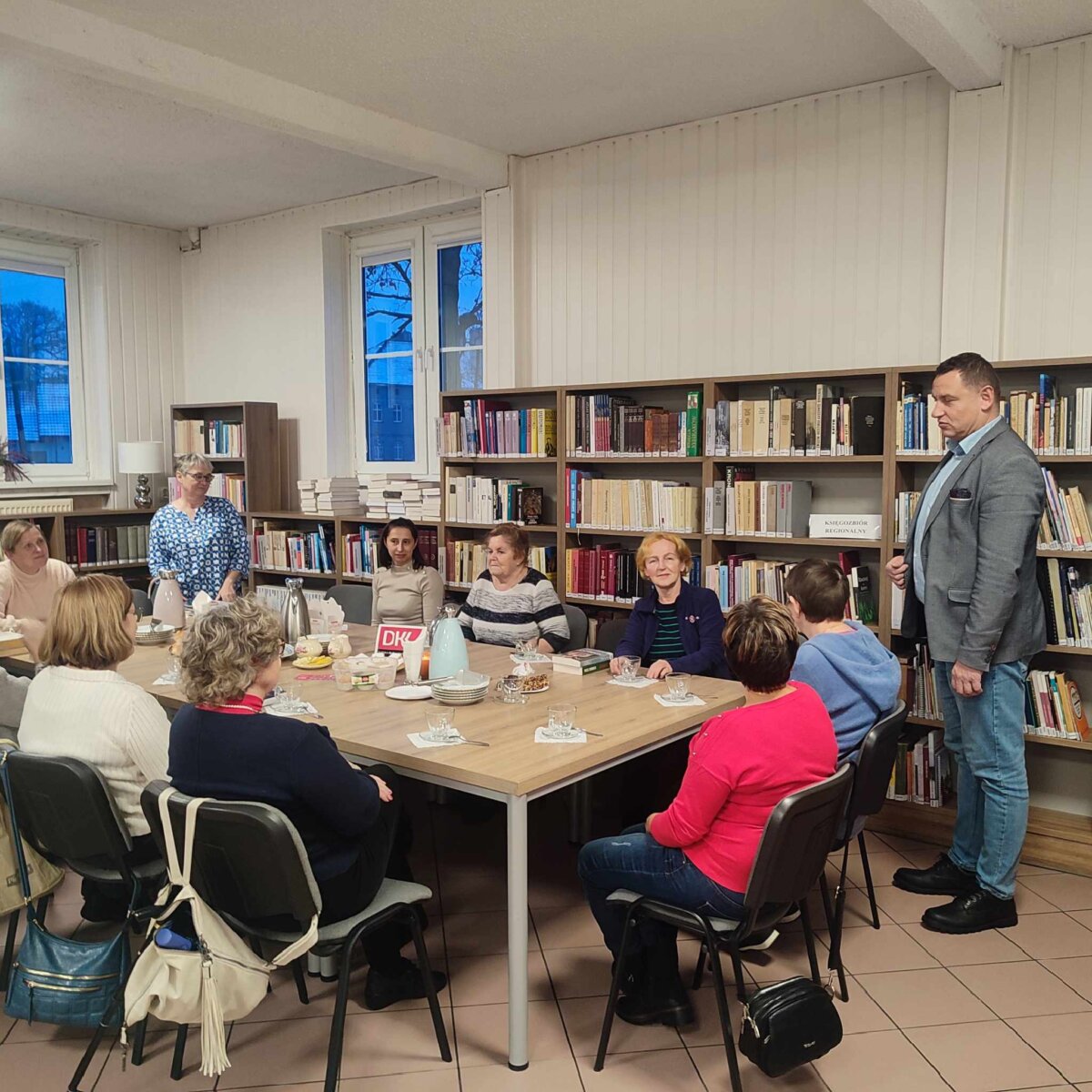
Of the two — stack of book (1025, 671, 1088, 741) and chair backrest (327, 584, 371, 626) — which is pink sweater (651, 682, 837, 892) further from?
chair backrest (327, 584, 371, 626)

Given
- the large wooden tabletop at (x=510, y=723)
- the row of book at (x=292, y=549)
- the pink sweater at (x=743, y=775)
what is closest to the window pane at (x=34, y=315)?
the row of book at (x=292, y=549)

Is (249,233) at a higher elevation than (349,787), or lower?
higher

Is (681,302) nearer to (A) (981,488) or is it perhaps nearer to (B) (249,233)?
(A) (981,488)

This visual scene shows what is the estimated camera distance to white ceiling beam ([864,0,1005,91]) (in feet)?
10.9

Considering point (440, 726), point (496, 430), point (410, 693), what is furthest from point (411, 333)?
point (440, 726)

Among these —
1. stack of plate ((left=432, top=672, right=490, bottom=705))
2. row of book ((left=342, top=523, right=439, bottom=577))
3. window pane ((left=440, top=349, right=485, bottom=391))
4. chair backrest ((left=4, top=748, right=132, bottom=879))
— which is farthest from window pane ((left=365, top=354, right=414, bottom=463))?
chair backrest ((left=4, top=748, right=132, bottom=879))

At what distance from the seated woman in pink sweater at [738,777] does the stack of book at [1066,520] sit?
5.80ft

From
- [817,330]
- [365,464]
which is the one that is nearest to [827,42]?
[817,330]

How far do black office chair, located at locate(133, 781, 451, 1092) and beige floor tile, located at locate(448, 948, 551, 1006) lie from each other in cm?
62

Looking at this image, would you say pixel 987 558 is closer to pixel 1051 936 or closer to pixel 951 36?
pixel 1051 936

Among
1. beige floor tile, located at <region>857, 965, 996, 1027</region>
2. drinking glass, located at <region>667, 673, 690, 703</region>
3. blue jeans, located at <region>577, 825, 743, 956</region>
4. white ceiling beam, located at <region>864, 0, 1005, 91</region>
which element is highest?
white ceiling beam, located at <region>864, 0, 1005, 91</region>

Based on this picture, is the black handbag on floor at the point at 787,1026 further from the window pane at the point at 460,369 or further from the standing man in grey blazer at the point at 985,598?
the window pane at the point at 460,369

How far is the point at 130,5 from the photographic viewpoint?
3641mm

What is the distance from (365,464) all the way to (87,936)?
12.7 ft
